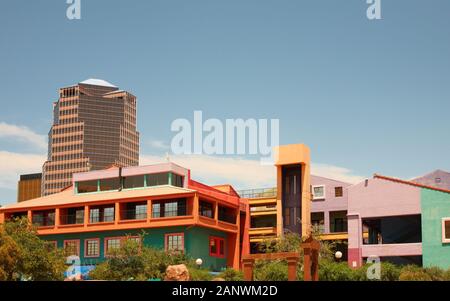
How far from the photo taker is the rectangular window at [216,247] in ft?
215

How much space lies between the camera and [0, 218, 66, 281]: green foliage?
41.1 m

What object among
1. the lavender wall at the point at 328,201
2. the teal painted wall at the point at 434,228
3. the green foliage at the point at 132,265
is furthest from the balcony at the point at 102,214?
the teal painted wall at the point at 434,228

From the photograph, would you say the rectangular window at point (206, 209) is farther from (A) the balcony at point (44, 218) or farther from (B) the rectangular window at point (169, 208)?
(A) the balcony at point (44, 218)

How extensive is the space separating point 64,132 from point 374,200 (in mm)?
149071

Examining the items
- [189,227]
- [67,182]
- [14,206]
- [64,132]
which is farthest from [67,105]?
[189,227]

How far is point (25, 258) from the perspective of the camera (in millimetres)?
44312

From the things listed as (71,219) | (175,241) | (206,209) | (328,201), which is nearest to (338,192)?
(328,201)

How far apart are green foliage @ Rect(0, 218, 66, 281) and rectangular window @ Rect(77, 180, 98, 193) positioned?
1955cm

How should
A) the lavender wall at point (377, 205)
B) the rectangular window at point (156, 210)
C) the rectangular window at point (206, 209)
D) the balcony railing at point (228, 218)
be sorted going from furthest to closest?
1. the balcony railing at point (228, 218)
2. the rectangular window at point (206, 209)
3. the rectangular window at point (156, 210)
4. the lavender wall at point (377, 205)

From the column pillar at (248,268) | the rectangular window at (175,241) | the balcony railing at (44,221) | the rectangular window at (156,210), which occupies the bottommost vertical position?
the column pillar at (248,268)

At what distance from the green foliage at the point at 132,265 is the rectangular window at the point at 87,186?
1811 centimetres

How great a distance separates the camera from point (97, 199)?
6656cm

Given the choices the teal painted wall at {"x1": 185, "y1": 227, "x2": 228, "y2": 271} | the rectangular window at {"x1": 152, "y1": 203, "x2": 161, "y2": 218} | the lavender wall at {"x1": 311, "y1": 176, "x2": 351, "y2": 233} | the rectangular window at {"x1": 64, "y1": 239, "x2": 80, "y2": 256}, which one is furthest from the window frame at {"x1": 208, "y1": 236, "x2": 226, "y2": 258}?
the rectangular window at {"x1": 64, "y1": 239, "x2": 80, "y2": 256}
